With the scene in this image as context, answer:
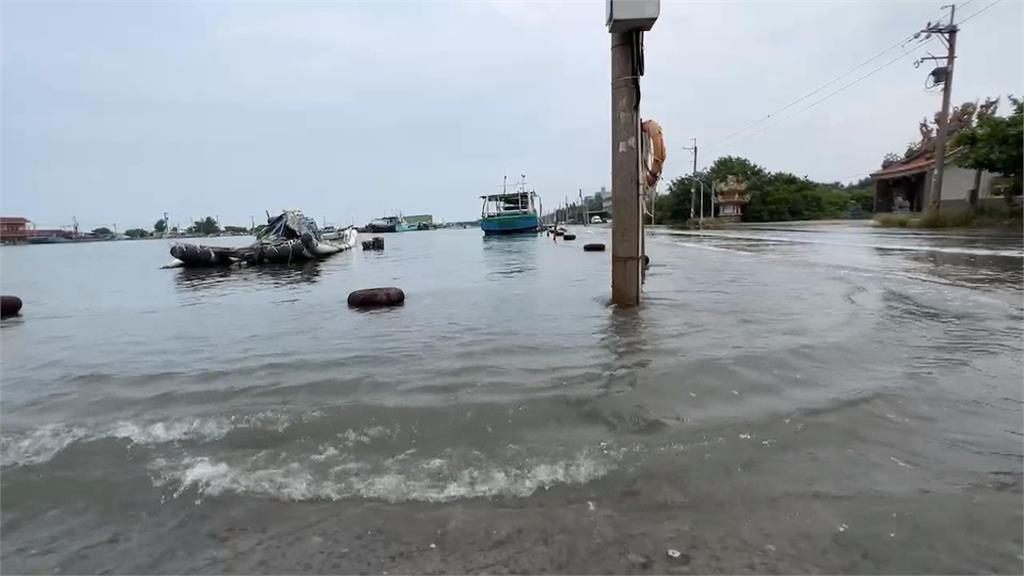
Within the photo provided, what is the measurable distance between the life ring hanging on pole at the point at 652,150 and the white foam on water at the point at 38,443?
7.55m

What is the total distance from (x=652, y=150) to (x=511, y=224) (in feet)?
135

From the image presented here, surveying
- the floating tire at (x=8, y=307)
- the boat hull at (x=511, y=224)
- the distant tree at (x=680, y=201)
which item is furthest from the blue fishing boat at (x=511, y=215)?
the floating tire at (x=8, y=307)

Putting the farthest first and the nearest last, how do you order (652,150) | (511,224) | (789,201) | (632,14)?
(789,201), (511,224), (652,150), (632,14)

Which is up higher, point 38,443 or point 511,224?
point 38,443

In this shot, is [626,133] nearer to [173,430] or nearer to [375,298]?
[375,298]

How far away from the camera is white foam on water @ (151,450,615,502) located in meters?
2.66

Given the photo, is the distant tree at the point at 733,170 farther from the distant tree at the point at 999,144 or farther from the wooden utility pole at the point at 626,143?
the wooden utility pole at the point at 626,143

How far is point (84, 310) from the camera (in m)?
11.2

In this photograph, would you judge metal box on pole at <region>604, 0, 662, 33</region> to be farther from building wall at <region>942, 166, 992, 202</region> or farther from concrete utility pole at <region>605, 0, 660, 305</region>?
building wall at <region>942, 166, 992, 202</region>

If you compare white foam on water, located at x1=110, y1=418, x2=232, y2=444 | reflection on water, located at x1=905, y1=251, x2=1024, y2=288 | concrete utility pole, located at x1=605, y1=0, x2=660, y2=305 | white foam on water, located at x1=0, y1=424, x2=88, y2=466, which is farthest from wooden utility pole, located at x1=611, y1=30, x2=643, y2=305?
white foam on water, located at x1=0, y1=424, x2=88, y2=466

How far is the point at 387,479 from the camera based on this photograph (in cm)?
281

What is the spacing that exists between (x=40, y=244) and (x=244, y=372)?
139 metres

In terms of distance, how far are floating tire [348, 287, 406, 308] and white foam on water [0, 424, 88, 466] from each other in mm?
5449

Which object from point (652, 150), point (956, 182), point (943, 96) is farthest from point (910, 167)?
point (652, 150)
